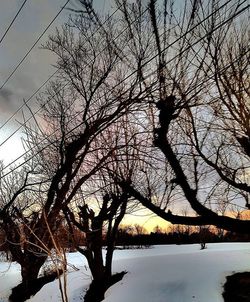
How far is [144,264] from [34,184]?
6546mm

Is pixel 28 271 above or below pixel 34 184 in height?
below

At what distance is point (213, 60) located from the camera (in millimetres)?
10656

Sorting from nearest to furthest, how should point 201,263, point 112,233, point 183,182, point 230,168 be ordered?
point 183,182, point 230,168, point 201,263, point 112,233

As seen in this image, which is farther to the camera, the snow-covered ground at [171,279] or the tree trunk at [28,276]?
the tree trunk at [28,276]

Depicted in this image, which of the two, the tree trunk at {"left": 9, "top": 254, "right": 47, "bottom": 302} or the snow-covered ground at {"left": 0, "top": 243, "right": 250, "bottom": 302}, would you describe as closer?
the snow-covered ground at {"left": 0, "top": 243, "right": 250, "bottom": 302}

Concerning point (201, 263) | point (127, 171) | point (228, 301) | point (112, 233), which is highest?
point (127, 171)

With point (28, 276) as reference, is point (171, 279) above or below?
below

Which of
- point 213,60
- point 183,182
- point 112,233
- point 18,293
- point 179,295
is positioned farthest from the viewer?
point 18,293

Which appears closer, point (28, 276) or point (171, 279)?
point (171, 279)

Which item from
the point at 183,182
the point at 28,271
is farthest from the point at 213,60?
the point at 28,271

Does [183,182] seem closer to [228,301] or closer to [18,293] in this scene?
[228,301]

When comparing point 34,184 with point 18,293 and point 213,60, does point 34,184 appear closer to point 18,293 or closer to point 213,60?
point 18,293

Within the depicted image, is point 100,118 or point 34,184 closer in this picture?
point 100,118

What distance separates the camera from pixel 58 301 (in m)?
19.2
